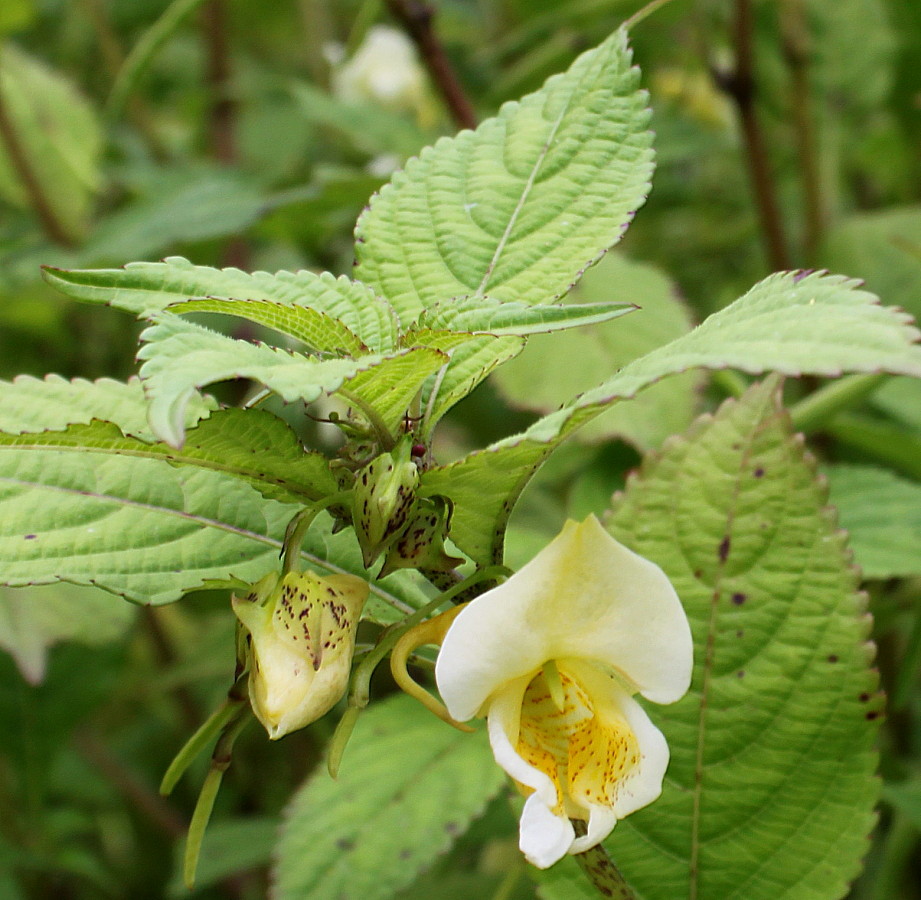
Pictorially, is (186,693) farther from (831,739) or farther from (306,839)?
(831,739)

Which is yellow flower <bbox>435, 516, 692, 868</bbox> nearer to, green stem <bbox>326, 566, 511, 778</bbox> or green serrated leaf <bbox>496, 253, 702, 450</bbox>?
green stem <bbox>326, 566, 511, 778</bbox>

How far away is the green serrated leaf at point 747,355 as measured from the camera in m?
0.29

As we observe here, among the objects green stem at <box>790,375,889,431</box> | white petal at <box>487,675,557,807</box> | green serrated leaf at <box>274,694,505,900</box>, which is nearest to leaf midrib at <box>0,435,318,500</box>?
white petal at <box>487,675,557,807</box>

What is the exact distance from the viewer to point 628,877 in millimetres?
485

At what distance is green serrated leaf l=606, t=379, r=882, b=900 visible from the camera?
0.46m

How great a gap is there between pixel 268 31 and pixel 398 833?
6.43ft

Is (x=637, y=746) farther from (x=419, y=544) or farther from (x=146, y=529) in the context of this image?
(x=146, y=529)

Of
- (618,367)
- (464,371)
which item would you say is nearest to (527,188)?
(464,371)

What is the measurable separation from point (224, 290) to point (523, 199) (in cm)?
16

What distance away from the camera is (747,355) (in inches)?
11.9

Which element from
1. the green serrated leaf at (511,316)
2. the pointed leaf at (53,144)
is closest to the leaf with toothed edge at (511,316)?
the green serrated leaf at (511,316)

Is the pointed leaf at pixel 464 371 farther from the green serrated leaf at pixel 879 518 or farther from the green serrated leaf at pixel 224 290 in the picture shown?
the green serrated leaf at pixel 879 518

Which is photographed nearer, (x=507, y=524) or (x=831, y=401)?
(x=507, y=524)

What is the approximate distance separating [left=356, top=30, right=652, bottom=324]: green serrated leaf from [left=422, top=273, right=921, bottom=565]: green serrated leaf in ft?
0.31
